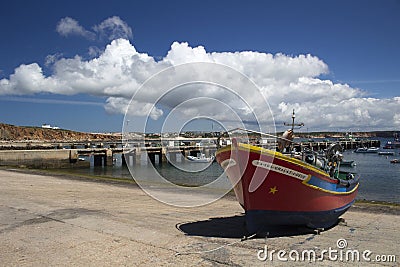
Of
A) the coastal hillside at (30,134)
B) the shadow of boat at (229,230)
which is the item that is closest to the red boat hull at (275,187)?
the shadow of boat at (229,230)

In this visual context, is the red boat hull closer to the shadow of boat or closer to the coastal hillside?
the shadow of boat

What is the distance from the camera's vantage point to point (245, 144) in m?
7.66

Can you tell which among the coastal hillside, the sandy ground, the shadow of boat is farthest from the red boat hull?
the coastal hillside

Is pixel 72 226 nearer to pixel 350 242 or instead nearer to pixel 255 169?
pixel 255 169

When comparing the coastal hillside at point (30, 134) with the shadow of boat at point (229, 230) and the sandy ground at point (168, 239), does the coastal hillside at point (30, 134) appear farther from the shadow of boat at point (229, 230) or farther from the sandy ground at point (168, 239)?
the shadow of boat at point (229, 230)

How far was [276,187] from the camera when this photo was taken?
303 inches

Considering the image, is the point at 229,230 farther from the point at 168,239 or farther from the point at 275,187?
the point at 275,187

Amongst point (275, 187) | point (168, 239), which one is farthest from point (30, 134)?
point (275, 187)

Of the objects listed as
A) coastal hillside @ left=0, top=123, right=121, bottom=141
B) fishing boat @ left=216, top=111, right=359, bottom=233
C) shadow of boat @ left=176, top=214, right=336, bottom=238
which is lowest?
shadow of boat @ left=176, top=214, right=336, bottom=238

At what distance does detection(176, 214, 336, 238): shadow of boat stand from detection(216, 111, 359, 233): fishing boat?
8.9 inches

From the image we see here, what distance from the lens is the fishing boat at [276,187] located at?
7539 millimetres

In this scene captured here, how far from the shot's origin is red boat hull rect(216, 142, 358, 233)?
7.53 m

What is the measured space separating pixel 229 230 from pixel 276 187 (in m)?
2.02

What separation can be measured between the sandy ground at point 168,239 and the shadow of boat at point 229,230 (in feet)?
0.08
